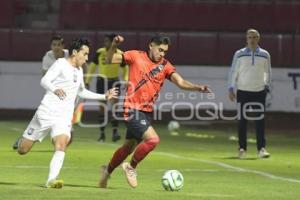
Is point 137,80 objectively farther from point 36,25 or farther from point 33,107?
point 36,25

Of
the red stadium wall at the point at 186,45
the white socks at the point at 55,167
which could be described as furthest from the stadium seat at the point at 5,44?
the white socks at the point at 55,167

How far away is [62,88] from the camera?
1355 cm

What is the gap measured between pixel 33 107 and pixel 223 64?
611 cm

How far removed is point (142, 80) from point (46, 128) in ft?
4.58

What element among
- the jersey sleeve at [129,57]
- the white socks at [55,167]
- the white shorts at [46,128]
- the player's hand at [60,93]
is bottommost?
the white socks at [55,167]

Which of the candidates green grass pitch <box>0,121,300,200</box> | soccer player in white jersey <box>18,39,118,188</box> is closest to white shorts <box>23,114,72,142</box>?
soccer player in white jersey <box>18,39,118,188</box>

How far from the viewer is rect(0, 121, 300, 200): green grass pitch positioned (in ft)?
41.6

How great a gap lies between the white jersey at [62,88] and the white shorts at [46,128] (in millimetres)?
64

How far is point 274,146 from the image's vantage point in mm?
22594

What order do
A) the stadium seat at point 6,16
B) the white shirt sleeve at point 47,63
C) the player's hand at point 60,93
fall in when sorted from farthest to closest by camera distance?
the stadium seat at point 6,16 → the white shirt sleeve at point 47,63 → the player's hand at point 60,93

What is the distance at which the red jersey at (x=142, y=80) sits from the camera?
13641 millimetres

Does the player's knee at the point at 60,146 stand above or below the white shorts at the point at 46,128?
below

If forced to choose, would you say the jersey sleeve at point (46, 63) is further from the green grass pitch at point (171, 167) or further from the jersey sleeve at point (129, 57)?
the jersey sleeve at point (129, 57)

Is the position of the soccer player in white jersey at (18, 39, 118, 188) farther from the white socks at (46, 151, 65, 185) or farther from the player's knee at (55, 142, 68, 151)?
the white socks at (46, 151, 65, 185)
